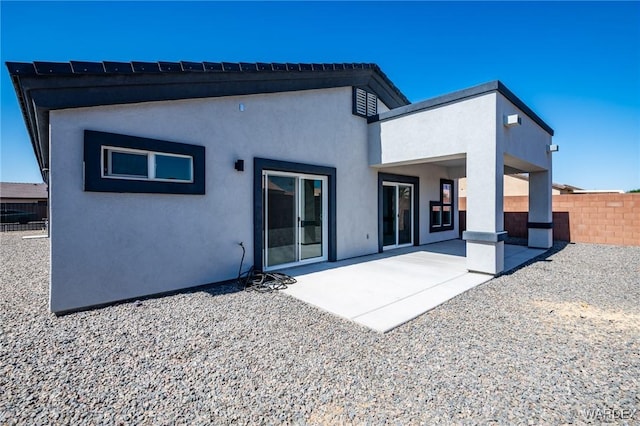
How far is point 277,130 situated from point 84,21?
467cm

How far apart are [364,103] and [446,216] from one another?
7397 millimetres

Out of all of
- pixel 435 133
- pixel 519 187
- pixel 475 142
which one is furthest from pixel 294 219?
pixel 519 187

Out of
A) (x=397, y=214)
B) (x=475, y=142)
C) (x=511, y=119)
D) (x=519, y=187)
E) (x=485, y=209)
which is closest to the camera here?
(x=485, y=209)

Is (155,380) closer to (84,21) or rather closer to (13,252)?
(84,21)

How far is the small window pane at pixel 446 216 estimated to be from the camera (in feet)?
45.2

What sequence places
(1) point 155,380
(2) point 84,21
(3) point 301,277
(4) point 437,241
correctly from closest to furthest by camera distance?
(1) point 155,380, (2) point 84,21, (3) point 301,277, (4) point 437,241

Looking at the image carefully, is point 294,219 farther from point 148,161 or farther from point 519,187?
point 519,187

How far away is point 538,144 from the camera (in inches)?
406

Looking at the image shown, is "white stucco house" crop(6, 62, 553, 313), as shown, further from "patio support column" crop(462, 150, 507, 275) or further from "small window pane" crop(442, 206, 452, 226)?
"small window pane" crop(442, 206, 452, 226)

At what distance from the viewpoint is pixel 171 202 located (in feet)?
19.1

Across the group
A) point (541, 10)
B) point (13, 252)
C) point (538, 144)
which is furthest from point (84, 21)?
point (538, 144)

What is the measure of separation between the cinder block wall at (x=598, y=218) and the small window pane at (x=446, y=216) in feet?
14.1

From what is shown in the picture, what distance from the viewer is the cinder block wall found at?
12.0m

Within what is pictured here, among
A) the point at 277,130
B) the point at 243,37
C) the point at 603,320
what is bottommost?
the point at 603,320
